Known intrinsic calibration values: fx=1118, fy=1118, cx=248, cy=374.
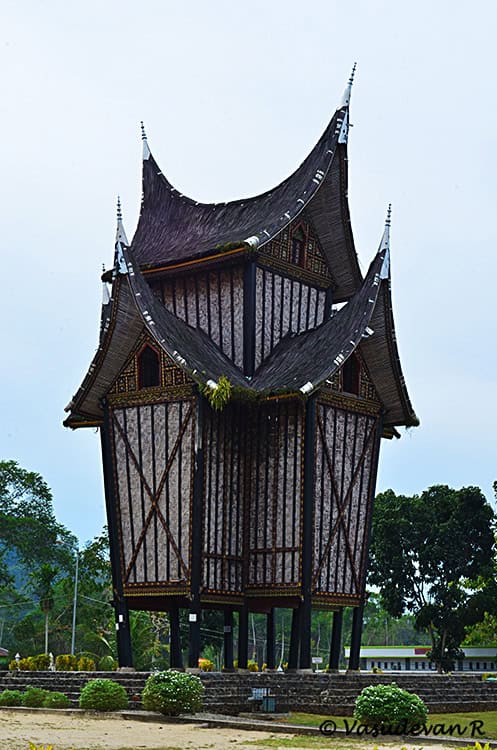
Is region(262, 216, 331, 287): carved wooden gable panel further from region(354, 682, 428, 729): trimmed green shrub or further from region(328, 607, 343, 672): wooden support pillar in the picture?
region(354, 682, 428, 729): trimmed green shrub

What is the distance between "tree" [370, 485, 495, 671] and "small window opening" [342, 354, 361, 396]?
21.1 m

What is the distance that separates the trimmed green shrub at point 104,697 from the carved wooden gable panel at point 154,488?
580cm

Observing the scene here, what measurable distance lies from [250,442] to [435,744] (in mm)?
14333

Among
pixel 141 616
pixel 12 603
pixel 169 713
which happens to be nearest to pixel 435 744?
pixel 169 713

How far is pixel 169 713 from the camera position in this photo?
2031 centimetres

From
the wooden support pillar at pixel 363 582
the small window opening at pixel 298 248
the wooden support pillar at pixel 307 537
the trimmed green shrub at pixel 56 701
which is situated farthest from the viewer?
the small window opening at pixel 298 248

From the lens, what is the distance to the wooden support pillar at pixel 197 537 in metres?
27.4

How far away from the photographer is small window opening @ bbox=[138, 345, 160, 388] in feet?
96.5

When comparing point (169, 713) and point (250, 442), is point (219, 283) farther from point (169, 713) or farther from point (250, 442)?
point (169, 713)

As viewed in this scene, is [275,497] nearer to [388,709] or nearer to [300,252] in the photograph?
[300,252]

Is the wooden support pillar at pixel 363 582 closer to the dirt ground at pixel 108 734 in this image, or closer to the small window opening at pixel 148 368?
the small window opening at pixel 148 368

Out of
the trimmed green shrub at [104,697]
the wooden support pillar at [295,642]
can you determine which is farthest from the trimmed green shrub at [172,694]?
the wooden support pillar at [295,642]

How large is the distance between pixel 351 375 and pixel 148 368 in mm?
5580

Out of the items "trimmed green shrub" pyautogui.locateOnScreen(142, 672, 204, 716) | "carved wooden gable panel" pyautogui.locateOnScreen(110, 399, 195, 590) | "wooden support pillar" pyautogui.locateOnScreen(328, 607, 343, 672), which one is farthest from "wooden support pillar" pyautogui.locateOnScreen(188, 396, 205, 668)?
"trimmed green shrub" pyautogui.locateOnScreen(142, 672, 204, 716)
